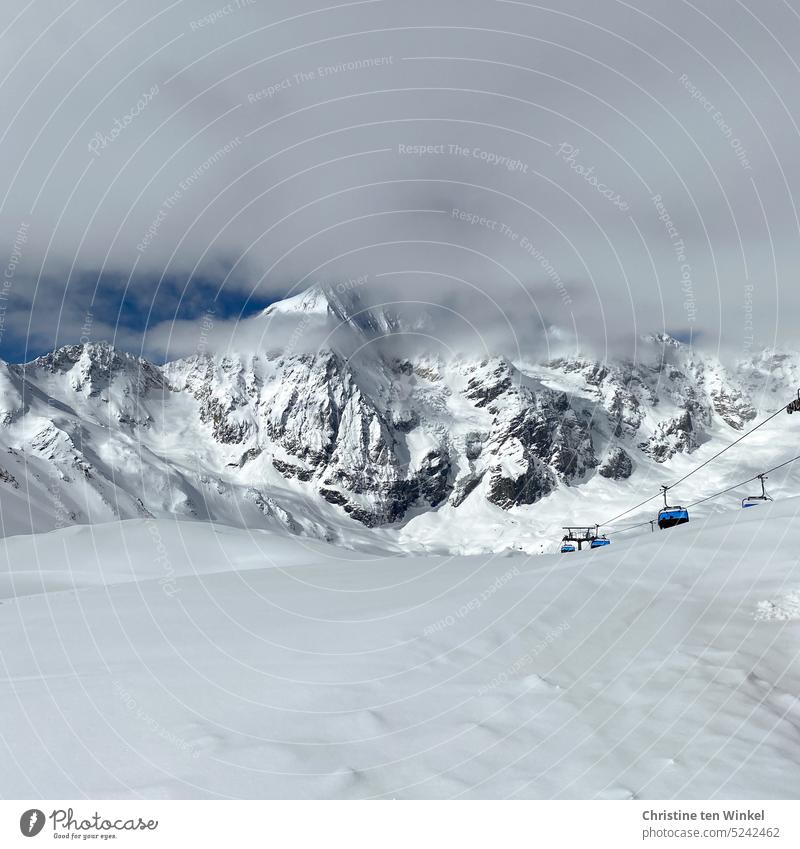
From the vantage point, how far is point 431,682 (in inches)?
340

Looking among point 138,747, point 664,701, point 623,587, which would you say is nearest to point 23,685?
point 138,747

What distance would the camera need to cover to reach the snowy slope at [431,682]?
650 cm

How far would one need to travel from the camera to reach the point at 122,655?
32.1ft

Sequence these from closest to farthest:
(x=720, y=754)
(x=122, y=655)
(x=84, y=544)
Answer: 1. (x=720, y=754)
2. (x=122, y=655)
3. (x=84, y=544)

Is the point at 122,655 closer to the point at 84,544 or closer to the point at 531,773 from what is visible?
the point at 531,773

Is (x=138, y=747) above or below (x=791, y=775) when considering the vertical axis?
above
